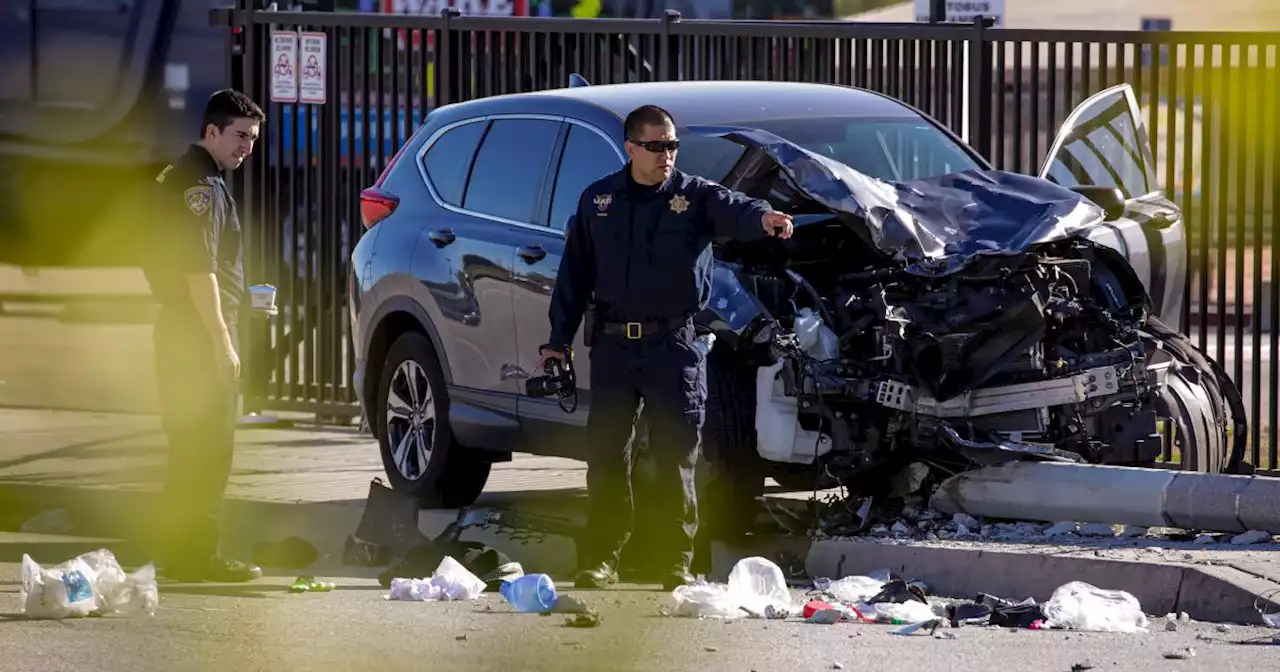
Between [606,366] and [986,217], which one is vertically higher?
[986,217]

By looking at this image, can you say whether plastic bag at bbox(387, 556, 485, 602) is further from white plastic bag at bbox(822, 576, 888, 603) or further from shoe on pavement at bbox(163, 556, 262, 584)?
white plastic bag at bbox(822, 576, 888, 603)

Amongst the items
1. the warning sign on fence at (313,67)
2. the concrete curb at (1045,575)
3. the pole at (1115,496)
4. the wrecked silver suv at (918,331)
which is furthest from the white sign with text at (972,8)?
the concrete curb at (1045,575)

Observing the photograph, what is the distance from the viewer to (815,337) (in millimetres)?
7586

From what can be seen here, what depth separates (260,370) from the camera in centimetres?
1277

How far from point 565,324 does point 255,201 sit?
5749 millimetres

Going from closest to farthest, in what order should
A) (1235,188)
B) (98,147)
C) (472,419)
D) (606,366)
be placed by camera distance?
(606,366) < (472,419) < (1235,188) < (98,147)

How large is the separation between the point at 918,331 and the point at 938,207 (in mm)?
624

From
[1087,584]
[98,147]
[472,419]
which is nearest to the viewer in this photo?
[1087,584]

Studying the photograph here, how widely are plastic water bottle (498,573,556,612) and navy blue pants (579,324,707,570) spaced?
555 millimetres

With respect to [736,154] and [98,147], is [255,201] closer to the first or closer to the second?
[736,154]

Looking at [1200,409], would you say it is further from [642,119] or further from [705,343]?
[642,119]

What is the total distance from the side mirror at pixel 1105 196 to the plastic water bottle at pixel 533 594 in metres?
2.75

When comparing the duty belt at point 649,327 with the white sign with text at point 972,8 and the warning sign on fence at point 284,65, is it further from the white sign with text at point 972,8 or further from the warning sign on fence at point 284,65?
the white sign with text at point 972,8

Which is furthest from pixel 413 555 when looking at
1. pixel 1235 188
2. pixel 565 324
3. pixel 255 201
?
pixel 255 201
